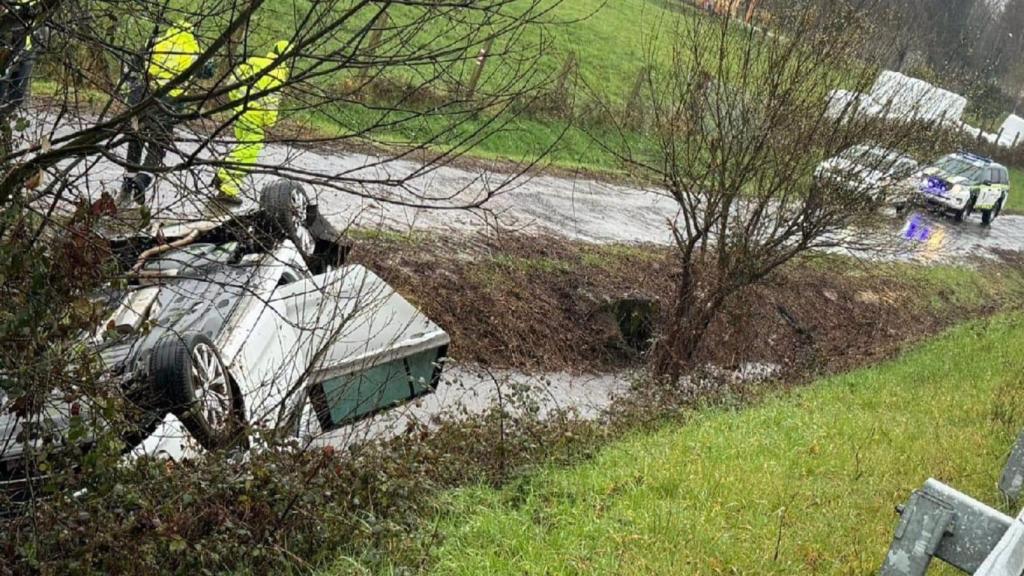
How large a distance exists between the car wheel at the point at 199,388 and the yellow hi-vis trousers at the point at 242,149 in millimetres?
1371

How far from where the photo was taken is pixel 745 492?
18.2 ft

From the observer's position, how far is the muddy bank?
37.8ft

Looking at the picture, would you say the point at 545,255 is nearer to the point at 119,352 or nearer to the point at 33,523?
the point at 119,352

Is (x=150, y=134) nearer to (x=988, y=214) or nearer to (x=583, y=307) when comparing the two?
(x=583, y=307)

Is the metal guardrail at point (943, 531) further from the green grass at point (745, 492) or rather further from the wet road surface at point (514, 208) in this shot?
the wet road surface at point (514, 208)

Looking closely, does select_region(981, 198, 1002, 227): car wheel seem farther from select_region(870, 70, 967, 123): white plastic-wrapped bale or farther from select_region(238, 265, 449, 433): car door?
select_region(238, 265, 449, 433): car door

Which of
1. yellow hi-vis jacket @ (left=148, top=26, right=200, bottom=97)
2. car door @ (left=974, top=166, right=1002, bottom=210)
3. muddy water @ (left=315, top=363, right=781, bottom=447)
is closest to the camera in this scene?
yellow hi-vis jacket @ (left=148, top=26, right=200, bottom=97)

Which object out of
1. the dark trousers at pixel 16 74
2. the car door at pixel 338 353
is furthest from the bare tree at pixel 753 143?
the dark trousers at pixel 16 74

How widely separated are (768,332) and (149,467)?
36.5ft

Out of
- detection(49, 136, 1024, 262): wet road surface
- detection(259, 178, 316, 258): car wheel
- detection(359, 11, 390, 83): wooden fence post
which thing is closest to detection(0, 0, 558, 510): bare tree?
detection(359, 11, 390, 83): wooden fence post

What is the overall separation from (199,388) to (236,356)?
63 centimetres

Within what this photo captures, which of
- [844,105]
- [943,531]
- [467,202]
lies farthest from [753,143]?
[943,531]

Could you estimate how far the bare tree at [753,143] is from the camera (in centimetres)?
988

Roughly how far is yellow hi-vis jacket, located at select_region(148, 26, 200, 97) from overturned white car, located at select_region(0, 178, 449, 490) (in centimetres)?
81
